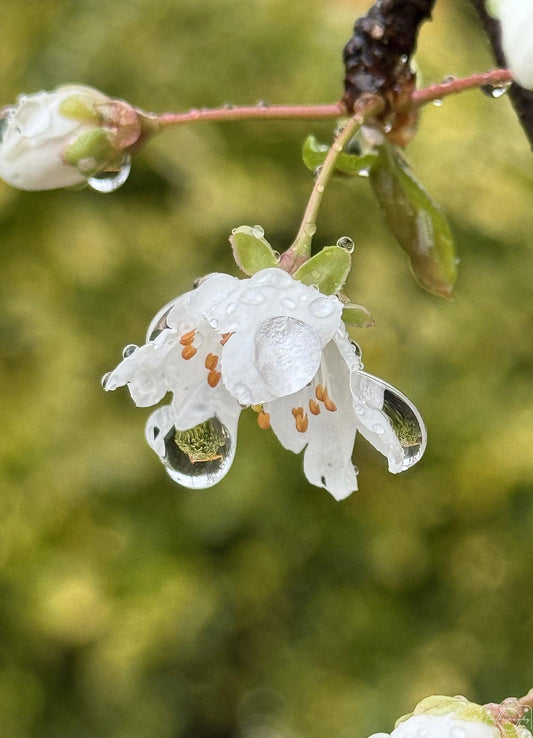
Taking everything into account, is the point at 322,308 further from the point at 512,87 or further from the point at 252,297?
the point at 512,87

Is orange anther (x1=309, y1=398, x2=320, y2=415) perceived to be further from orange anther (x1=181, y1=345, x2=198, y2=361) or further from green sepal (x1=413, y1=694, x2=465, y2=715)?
green sepal (x1=413, y1=694, x2=465, y2=715)

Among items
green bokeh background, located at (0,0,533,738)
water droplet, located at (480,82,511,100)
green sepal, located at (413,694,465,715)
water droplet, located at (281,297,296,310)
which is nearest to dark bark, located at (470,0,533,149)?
water droplet, located at (480,82,511,100)

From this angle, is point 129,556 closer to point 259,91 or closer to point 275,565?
point 275,565

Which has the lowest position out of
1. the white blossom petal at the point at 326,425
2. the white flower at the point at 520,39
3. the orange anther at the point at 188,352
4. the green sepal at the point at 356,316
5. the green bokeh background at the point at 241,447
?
the green bokeh background at the point at 241,447

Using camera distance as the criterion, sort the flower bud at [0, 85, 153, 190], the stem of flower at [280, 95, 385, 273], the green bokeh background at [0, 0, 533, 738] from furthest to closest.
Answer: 1. the green bokeh background at [0, 0, 533, 738]
2. the flower bud at [0, 85, 153, 190]
3. the stem of flower at [280, 95, 385, 273]

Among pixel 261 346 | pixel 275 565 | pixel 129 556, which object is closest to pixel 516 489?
pixel 275 565

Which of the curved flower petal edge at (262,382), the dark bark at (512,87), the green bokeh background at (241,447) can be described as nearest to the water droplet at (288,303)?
the curved flower petal edge at (262,382)

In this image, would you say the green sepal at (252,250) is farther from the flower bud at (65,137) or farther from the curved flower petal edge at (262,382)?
the flower bud at (65,137)
